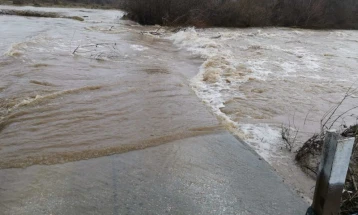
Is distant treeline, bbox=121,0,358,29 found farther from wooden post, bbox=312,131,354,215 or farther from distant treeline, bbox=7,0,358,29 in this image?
wooden post, bbox=312,131,354,215

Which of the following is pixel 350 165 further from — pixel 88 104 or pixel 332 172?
pixel 88 104

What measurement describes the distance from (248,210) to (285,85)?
7.12 meters

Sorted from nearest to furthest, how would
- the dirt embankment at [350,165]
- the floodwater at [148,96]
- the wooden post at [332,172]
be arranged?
the wooden post at [332,172] → the dirt embankment at [350,165] → the floodwater at [148,96]

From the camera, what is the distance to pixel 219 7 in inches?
1193

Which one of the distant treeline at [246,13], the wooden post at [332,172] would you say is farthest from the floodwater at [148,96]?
the distant treeline at [246,13]

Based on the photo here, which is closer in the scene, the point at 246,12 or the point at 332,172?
the point at 332,172

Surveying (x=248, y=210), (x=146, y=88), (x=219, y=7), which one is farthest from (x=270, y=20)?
(x=248, y=210)

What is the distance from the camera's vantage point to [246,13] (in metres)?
31.0

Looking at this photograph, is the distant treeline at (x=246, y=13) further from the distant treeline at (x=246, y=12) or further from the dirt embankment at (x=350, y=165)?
the dirt embankment at (x=350, y=165)

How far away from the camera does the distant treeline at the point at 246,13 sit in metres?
28.2

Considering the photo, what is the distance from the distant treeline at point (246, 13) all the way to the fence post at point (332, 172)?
80.7ft

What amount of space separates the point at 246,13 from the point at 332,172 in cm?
2942

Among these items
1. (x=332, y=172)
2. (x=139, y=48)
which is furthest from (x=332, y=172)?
(x=139, y=48)

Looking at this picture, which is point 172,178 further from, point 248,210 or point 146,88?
point 146,88
